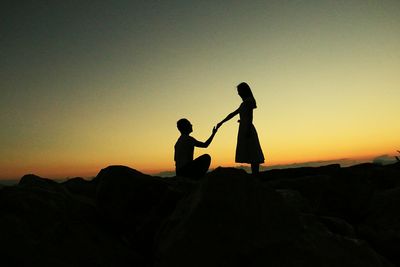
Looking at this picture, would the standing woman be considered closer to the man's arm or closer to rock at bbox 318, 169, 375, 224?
the man's arm

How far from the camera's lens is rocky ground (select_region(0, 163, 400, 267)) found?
2.57 metres

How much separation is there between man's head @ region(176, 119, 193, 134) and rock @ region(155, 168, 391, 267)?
18.3 feet

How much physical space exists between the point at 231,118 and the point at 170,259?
6.17 meters

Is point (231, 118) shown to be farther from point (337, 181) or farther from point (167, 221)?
point (167, 221)

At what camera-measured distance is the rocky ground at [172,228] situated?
101 inches

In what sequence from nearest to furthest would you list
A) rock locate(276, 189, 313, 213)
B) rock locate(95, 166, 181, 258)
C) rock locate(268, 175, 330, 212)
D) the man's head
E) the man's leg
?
rock locate(95, 166, 181, 258)
rock locate(276, 189, 313, 213)
rock locate(268, 175, 330, 212)
the man's leg
the man's head

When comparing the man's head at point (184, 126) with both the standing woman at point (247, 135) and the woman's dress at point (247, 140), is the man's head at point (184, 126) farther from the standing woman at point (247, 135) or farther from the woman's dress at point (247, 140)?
the woman's dress at point (247, 140)

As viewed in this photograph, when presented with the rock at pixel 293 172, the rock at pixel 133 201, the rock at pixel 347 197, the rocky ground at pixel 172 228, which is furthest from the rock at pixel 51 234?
the rock at pixel 293 172

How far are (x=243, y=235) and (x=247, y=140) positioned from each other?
568 cm

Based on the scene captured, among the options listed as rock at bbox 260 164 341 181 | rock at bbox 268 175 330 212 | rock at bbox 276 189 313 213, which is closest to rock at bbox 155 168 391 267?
rock at bbox 276 189 313 213

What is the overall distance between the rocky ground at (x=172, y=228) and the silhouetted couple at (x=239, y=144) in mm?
3476

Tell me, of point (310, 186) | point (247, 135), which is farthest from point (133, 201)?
point (247, 135)

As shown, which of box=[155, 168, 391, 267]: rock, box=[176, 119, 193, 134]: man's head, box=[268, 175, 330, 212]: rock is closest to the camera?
box=[155, 168, 391, 267]: rock

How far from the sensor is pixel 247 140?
8219mm
